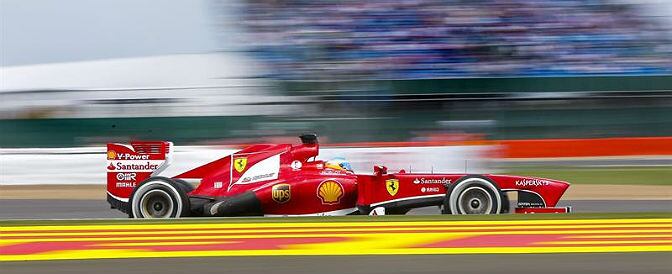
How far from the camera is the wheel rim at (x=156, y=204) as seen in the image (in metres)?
7.52

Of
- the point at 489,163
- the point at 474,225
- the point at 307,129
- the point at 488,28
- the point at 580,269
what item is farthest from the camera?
the point at 488,28

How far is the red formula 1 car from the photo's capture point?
7.31m

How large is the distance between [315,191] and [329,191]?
4.4 inches

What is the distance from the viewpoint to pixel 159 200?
756 centimetres

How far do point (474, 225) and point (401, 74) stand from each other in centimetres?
785

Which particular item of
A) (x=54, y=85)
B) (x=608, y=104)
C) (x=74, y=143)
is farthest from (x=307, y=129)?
(x=54, y=85)

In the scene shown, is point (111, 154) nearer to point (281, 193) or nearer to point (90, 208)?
point (281, 193)

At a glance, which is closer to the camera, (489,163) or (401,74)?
(489,163)

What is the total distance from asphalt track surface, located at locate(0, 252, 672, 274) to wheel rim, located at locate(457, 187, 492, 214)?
1940 millimetres

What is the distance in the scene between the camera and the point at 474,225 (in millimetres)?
6672

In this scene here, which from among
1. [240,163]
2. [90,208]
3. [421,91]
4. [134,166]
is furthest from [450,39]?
[134,166]

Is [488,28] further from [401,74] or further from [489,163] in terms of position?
[489,163]

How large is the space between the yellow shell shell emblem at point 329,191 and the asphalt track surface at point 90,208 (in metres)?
1.28

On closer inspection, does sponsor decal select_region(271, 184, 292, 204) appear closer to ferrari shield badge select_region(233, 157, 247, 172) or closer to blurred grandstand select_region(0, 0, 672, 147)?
ferrari shield badge select_region(233, 157, 247, 172)
